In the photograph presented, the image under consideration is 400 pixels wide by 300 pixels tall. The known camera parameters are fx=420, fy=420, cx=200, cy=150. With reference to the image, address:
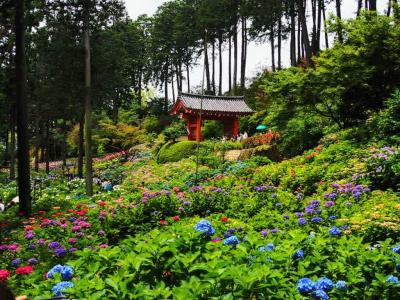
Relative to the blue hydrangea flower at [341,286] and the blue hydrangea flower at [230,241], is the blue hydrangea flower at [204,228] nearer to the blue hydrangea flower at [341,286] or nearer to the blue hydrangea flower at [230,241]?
the blue hydrangea flower at [230,241]

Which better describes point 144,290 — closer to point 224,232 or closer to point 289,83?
point 224,232

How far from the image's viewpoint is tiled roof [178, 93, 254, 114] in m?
31.0

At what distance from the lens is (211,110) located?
103ft

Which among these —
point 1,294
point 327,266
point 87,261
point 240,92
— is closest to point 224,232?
point 327,266

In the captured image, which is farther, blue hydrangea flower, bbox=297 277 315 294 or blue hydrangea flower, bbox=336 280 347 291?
blue hydrangea flower, bbox=336 280 347 291

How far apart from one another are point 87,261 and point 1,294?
1.57 meters

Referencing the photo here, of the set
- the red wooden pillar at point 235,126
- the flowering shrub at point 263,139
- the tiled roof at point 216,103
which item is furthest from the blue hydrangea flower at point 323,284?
the red wooden pillar at point 235,126

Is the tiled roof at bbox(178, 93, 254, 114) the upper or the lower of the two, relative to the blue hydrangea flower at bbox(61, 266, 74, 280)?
upper

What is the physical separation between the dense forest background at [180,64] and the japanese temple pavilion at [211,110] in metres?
1.49

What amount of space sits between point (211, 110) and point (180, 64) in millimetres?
25195

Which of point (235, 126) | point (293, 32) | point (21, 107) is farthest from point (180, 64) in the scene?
point (21, 107)

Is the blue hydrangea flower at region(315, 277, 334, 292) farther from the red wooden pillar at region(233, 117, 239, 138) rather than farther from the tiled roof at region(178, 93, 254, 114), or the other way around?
the red wooden pillar at region(233, 117, 239, 138)

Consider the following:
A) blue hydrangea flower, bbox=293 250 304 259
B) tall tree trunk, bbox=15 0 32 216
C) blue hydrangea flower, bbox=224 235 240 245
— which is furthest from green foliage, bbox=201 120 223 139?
blue hydrangea flower, bbox=293 250 304 259

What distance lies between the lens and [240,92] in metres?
41.8
